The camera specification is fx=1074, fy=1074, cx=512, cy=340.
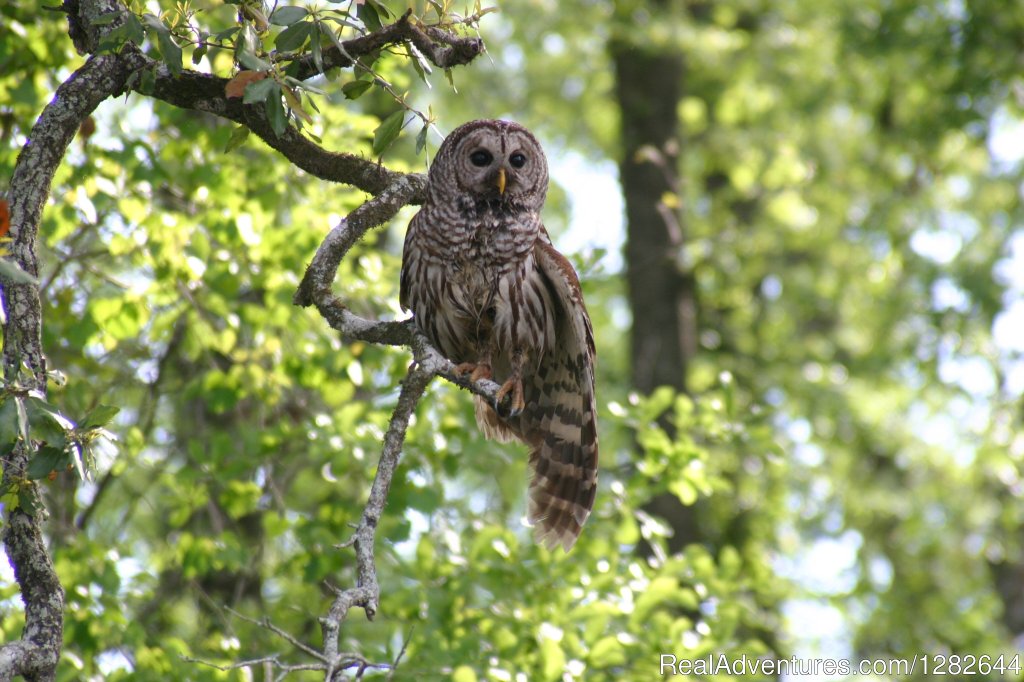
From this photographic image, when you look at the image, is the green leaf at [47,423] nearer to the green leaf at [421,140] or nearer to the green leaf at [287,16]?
the green leaf at [287,16]

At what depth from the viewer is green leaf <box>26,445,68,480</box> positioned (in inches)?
98.6

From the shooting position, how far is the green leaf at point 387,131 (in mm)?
3422

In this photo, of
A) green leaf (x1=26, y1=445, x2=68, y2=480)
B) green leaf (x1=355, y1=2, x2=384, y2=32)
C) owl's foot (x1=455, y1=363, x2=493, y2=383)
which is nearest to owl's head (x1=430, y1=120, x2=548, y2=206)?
owl's foot (x1=455, y1=363, x2=493, y2=383)

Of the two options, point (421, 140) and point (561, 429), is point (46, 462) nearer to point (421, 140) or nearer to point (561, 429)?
point (421, 140)

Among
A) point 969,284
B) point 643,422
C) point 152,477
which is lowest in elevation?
point 152,477

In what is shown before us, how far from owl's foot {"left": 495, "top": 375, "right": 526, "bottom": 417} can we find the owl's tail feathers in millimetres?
516

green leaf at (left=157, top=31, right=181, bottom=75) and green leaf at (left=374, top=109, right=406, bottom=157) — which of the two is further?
green leaf at (left=374, top=109, right=406, bottom=157)

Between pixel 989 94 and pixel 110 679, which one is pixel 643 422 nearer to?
pixel 110 679

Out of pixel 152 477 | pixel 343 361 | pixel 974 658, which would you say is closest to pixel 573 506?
pixel 343 361

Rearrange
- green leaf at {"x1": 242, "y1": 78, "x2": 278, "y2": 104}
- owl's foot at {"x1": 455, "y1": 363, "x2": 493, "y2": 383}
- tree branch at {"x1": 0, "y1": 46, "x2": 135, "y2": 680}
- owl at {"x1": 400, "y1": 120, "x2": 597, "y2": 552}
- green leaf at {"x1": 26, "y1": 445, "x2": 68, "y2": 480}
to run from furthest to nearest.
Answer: owl at {"x1": 400, "y1": 120, "x2": 597, "y2": 552}
owl's foot at {"x1": 455, "y1": 363, "x2": 493, "y2": 383}
green leaf at {"x1": 242, "y1": 78, "x2": 278, "y2": 104}
tree branch at {"x1": 0, "y1": 46, "x2": 135, "y2": 680}
green leaf at {"x1": 26, "y1": 445, "x2": 68, "y2": 480}

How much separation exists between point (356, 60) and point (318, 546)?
3049 millimetres

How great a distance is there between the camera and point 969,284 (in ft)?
36.3

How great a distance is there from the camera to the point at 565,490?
181 inches

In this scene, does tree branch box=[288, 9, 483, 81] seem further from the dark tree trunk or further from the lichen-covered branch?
the dark tree trunk
